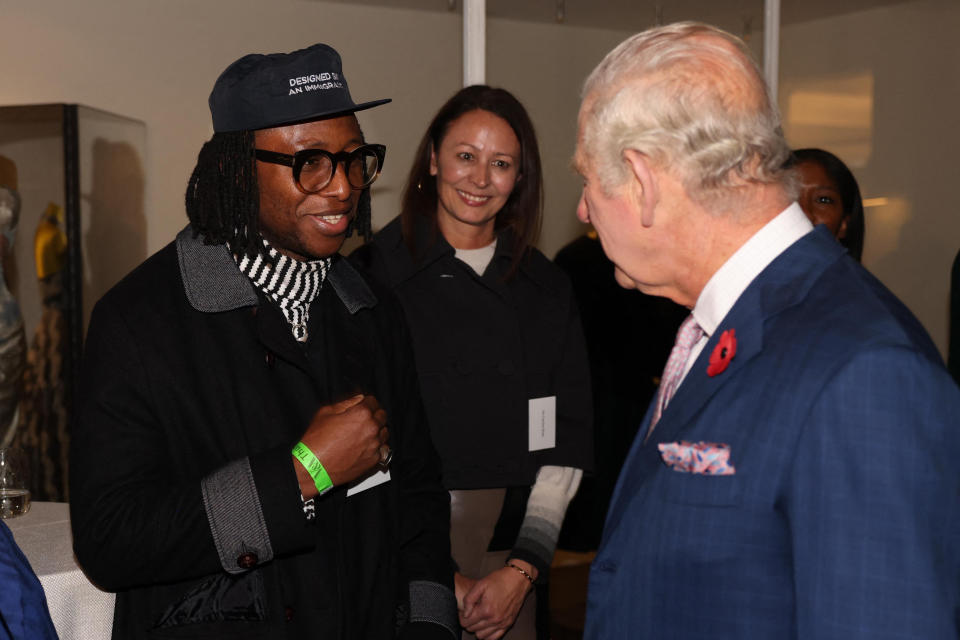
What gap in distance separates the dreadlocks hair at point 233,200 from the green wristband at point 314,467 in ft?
1.27

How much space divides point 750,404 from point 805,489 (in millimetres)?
126

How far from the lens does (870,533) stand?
95cm

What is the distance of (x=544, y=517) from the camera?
246 centimetres

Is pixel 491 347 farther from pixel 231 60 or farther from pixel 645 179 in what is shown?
pixel 231 60

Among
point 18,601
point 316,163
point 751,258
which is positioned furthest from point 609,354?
point 18,601

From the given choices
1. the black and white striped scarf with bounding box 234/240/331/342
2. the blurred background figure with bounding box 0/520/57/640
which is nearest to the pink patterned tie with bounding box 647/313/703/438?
the black and white striped scarf with bounding box 234/240/331/342

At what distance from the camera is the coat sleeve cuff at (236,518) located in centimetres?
151

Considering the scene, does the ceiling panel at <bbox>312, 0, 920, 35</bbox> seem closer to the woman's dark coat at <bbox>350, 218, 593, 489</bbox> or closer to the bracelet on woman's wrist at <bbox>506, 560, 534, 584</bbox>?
the woman's dark coat at <bbox>350, 218, 593, 489</bbox>

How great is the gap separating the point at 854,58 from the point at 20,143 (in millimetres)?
4006

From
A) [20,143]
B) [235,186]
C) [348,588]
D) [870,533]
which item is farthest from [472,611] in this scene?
[20,143]

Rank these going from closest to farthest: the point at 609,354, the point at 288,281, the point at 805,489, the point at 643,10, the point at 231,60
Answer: the point at 805,489
the point at 288,281
the point at 231,60
the point at 609,354
the point at 643,10

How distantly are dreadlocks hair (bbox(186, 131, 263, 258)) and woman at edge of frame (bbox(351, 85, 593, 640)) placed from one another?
2.91 ft

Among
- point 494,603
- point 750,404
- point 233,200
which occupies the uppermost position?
point 233,200

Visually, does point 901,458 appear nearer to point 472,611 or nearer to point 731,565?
point 731,565
